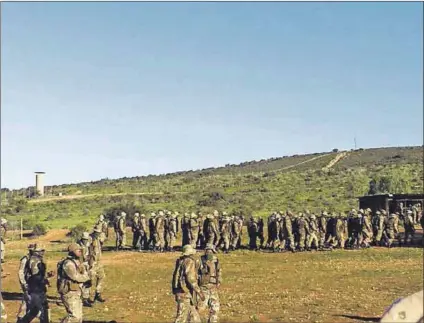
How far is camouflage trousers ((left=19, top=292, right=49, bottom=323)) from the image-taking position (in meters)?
13.3

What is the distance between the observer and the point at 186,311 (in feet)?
39.4

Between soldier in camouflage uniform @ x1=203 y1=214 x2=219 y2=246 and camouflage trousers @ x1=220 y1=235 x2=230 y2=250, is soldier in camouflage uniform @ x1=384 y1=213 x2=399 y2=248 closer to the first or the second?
camouflage trousers @ x1=220 y1=235 x2=230 y2=250

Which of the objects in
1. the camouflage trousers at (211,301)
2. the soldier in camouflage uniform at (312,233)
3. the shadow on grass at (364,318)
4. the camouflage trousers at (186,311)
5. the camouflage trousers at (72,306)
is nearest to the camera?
the camouflage trousers at (72,306)

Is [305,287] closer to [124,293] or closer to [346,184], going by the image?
[124,293]

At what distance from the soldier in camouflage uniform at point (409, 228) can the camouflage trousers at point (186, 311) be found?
2137 cm

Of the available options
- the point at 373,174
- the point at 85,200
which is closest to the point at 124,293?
the point at 85,200

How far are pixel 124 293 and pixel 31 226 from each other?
26.9 metres

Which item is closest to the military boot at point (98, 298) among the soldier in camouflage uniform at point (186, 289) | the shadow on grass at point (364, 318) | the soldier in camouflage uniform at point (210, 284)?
the soldier in camouflage uniform at point (210, 284)

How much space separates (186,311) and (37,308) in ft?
10.5

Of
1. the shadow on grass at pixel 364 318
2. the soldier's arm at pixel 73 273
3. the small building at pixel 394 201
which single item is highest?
the small building at pixel 394 201

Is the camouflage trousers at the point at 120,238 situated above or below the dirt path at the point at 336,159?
below

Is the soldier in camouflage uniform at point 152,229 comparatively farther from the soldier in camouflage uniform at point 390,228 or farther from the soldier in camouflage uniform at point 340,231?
the soldier in camouflage uniform at point 390,228

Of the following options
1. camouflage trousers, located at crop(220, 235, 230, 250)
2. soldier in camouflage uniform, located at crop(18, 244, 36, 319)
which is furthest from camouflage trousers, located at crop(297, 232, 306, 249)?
soldier in camouflage uniform, located at crop(18, 244, 36, 319)

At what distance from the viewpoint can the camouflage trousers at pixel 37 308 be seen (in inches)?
523
